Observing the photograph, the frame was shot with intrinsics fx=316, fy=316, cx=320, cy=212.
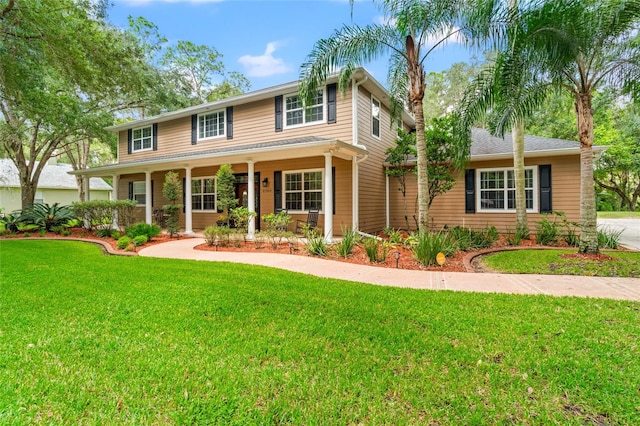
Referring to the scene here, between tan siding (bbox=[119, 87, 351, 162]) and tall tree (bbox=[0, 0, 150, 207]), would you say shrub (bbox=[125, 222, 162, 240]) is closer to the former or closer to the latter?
tan siding (bbox=[119, 87, 351, 162])

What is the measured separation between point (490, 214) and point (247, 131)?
9248 mm

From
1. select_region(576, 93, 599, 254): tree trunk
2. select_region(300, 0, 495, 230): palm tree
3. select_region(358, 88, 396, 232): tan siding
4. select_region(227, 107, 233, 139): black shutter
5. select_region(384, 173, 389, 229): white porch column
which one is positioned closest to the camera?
select_region(576, 93, 599, 254): tree trunk

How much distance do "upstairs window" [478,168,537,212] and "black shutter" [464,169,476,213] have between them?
0.24 meters

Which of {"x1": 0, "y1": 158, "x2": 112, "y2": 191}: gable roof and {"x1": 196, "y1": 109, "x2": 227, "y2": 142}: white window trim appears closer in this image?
{"x1": 196, "y1": 109, "x2": 227, "y2": 142}: white window trim

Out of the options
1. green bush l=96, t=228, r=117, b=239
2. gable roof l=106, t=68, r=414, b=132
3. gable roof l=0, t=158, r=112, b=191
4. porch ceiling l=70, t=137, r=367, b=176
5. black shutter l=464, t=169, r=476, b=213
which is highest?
gable roof l=106, t=68, r=414, b=132

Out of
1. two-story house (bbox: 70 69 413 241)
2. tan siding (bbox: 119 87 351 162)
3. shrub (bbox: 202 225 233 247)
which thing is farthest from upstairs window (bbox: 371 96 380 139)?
shrub (bbox: 202 225 233 247)

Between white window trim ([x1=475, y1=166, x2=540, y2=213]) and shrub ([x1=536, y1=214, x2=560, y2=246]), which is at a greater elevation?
white window trim ([x1=475, y1=166, x2=540, y2=213])

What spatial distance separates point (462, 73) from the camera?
2570cm

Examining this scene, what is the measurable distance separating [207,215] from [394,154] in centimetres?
792

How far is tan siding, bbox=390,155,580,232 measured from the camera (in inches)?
388

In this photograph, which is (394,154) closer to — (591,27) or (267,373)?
(591,27)

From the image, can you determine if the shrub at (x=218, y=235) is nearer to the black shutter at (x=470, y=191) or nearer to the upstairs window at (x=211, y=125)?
the upstairs window at (x=211, y=125)

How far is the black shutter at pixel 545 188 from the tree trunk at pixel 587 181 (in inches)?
143

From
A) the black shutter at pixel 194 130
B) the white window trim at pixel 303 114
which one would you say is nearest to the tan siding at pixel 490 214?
the white window trim at pixel 303 114
